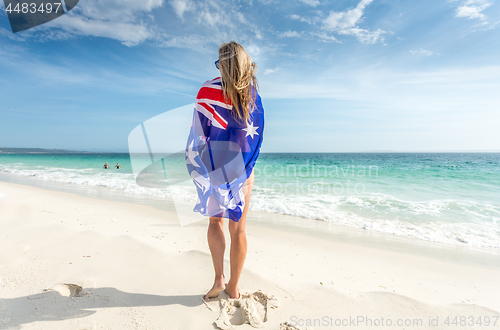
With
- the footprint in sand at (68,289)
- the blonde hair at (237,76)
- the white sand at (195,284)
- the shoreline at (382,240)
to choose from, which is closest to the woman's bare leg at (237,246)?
the white sand at (195,284)

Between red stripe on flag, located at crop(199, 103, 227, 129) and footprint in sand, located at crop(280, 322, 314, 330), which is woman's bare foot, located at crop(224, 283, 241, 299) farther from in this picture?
red stripe on flag, located at crop(199, 103, 227, 129)

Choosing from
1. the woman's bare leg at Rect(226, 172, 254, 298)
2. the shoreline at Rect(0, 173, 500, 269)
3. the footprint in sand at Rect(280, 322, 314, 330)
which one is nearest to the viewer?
the footprint in sand at Rect(280, 322, 314, 330)

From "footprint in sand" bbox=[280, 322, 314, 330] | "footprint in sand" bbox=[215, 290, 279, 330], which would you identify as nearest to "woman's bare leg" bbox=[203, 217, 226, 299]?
"footprint in sand" bbox=[215, 290, 279, 330]

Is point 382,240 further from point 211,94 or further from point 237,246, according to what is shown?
point 211,94

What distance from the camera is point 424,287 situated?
246 centimetres

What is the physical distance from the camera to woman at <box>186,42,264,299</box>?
157 centimetres

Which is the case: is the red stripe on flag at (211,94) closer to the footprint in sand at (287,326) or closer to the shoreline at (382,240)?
the footprint in sand at (287,326)

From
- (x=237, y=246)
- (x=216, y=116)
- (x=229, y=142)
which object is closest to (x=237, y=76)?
(x=216, y=116)

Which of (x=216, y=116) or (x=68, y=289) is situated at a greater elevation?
(x=216, y=116)

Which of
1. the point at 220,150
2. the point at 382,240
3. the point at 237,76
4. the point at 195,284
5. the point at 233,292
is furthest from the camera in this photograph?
the point at 382,240

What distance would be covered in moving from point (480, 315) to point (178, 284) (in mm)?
2288

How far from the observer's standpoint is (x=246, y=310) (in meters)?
1.64

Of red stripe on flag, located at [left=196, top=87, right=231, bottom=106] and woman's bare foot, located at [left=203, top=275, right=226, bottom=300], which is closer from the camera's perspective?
red stripe on flag, located at [left=196, top=87, right=231, bottom=106]

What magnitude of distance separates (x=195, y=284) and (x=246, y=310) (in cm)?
58
